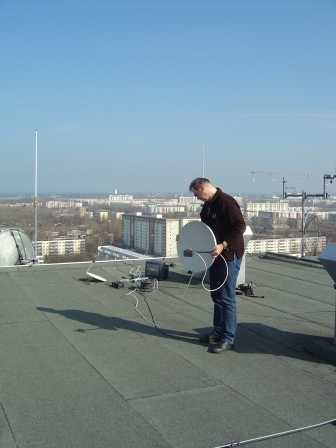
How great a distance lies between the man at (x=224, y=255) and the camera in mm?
4859

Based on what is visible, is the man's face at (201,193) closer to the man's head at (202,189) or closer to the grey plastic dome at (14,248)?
the man's head at (202,189)

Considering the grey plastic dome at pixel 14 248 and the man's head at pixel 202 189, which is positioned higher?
the man's head at pixel 202 189

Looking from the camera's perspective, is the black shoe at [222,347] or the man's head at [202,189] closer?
the black shoe at [222,347]

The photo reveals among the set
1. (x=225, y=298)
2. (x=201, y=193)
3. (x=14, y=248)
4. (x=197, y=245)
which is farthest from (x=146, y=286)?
(x=14, y=248)

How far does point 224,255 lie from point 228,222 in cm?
32

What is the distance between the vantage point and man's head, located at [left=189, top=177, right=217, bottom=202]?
16.4ft

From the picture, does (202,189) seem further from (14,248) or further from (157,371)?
(14,248)

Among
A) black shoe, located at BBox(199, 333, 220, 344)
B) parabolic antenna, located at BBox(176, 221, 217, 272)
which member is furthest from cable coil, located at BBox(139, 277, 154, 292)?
black shoe, located at BBox(199, 333, 220, 344)

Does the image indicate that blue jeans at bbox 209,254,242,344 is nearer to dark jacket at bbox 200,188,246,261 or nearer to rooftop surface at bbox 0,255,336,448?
dark jacket at bbox 200,188,246,261

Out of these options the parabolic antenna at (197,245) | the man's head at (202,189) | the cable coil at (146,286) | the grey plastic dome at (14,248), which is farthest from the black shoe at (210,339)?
the grey plastic dome at (14,248)

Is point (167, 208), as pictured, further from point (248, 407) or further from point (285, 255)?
point (248, 407)

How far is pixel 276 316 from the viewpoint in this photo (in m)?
6.19

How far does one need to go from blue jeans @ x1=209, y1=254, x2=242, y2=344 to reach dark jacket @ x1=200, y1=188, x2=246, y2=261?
10cm

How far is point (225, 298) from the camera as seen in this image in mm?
4898
